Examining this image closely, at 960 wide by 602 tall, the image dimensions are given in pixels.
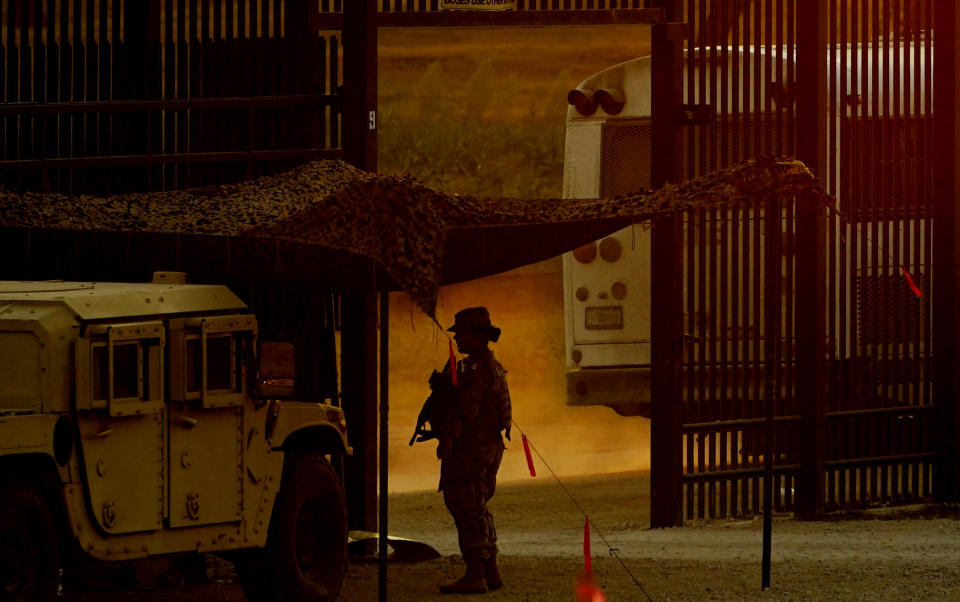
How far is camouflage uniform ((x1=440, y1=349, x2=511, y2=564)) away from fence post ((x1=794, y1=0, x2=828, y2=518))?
11.0 ft

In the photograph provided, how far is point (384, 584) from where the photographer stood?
7629mm

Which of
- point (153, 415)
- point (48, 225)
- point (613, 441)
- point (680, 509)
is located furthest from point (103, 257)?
point (613, 441)

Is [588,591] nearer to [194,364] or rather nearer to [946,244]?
[194,364]

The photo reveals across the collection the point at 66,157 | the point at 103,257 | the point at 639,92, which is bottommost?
the point at 103,257

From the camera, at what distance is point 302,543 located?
Answer: 836cm

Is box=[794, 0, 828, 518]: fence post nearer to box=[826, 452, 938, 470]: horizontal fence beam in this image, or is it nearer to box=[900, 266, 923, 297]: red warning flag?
box=[826, 452, 938, 470]: horizontal fence beam

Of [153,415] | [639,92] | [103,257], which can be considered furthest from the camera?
[639,92]

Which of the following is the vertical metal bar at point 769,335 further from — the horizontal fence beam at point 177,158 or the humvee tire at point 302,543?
the horizontal fence beam at point 177,158

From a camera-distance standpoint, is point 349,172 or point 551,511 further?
point 551,511

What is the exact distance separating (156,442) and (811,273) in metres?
5.53

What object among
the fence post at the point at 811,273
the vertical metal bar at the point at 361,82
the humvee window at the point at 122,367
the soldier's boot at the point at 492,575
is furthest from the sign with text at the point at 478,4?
the humvee window at the point at 122,367

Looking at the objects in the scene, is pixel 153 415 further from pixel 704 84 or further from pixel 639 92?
pixel 639 92

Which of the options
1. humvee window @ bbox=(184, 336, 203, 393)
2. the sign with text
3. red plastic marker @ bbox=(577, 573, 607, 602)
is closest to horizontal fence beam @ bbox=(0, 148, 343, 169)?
the sign with text

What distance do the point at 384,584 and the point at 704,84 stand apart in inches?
186
